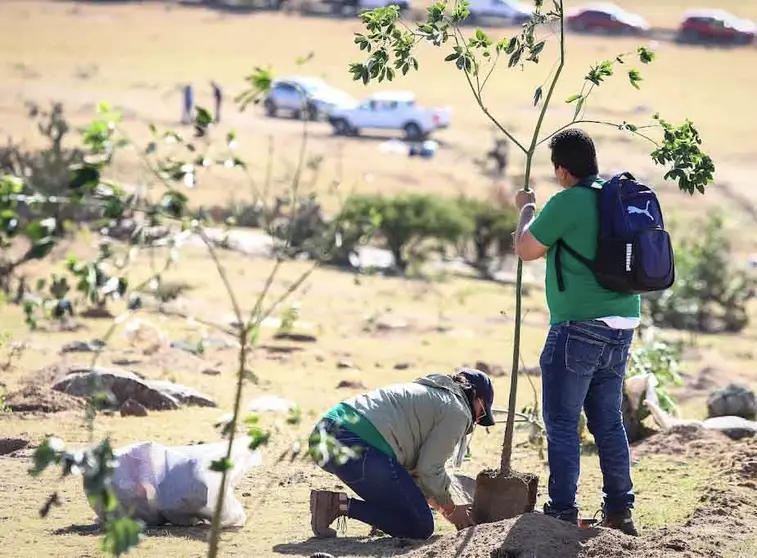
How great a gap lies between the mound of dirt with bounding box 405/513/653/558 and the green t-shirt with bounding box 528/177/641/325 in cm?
82

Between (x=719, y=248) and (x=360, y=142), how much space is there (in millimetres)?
19791

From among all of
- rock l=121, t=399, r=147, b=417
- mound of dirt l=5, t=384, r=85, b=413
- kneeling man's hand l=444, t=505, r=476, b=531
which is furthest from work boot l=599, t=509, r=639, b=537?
mound of dirt l=5, t=384, r=85, b=413

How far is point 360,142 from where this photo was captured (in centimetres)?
3597

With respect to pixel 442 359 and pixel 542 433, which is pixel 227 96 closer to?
pixel 442 359

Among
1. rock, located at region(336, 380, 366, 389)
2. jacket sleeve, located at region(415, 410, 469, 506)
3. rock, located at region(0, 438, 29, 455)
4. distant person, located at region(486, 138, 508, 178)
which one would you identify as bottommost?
distant person, located at region(486, 138, 508, 178)

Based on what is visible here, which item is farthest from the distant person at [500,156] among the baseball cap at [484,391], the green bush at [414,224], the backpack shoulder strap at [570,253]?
the backpack shoulder strap at [570,253]

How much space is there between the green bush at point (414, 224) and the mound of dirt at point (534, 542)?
12.9 metres

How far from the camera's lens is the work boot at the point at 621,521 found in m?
5.91

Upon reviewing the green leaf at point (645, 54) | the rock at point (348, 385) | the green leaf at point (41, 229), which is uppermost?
the green leaf at point (645, 54)

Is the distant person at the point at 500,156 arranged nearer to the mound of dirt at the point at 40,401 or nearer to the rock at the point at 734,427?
the rock at the point at 734,427

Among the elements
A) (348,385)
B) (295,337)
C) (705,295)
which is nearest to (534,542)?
(348,385)

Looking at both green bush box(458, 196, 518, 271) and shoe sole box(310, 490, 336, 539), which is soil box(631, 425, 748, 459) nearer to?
shoe sole box(310, 490, 336, 539)

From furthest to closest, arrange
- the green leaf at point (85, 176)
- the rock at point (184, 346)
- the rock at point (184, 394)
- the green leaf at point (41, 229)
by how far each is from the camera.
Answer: the rock at point (184, 346), the rock at point (184, 394), the green leaf at point (85, 176), the green leaf at point (41, 229)

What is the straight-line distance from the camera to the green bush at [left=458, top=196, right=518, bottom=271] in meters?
19.5
